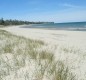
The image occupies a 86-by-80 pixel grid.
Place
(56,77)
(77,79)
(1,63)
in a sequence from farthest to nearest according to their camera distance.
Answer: (1,63), (77,79), (56,77)

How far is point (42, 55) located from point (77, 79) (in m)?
1.95

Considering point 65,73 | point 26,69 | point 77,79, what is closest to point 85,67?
point 77,79

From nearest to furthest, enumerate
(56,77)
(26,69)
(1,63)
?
(56,77), (26,69), (1,63)

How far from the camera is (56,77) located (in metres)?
3.08

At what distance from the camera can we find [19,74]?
3404 millimetres

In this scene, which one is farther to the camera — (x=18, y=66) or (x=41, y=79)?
(x=18, y=66)

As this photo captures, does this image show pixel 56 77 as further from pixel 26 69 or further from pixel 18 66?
pixel 18 66

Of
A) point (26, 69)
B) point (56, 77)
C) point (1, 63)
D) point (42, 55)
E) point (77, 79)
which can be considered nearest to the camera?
point (56, 77)

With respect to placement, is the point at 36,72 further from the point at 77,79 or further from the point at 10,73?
the point at 77,79

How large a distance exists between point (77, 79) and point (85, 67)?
122 centimetres

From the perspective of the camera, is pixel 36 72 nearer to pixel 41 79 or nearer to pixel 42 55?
pixel 41 79

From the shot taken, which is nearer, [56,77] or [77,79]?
[56,77]

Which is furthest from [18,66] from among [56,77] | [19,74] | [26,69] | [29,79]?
[56,77]

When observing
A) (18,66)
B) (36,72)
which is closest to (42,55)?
(18,66)
